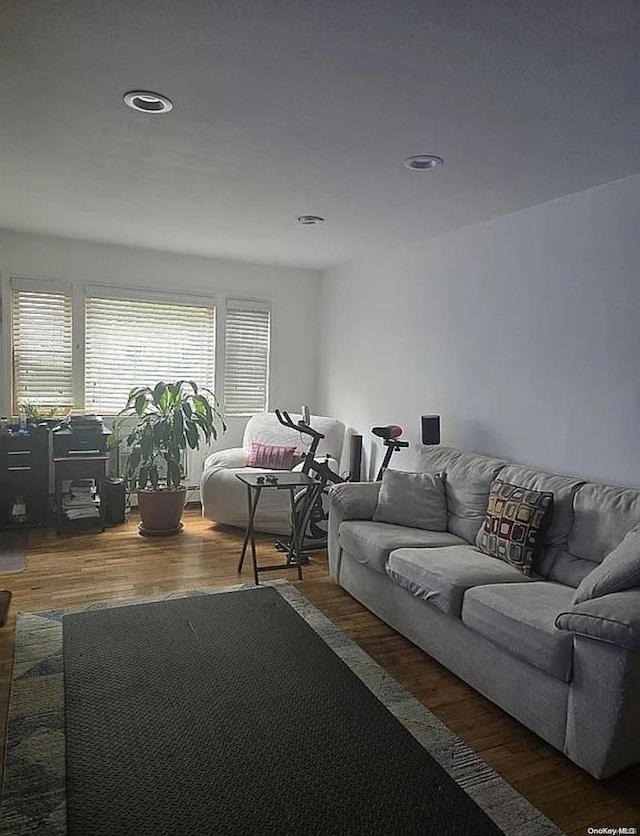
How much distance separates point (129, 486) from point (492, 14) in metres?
4.57

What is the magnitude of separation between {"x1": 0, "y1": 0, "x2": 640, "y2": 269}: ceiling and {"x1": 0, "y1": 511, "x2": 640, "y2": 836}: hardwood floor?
2.45 meters

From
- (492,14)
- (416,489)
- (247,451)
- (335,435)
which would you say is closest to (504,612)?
(416,489)

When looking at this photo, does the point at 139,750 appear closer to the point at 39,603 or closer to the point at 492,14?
the point at 39,603

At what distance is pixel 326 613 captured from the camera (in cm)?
352

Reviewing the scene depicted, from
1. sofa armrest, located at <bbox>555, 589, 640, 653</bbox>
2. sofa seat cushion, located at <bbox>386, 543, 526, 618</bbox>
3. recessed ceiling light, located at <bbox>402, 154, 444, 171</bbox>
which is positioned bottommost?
sofa seat cushion, located at <bbox>386, 543, 526, 618</bbox>

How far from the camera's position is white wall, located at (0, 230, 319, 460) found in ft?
17.0

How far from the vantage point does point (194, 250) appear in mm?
5477

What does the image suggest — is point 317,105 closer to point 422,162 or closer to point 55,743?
point 422,162

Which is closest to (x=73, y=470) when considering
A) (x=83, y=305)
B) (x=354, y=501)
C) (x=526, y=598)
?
(x=83, y=305)

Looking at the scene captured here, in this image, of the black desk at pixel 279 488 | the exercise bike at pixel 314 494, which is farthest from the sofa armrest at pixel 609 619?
the exercise bike at pixel 314 494

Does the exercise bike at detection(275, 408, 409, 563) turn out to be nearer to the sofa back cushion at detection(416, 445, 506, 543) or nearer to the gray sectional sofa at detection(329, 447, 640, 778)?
the gray sectional sofa at detection(329, 447, 640, 778)

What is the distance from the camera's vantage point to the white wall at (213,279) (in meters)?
5.19

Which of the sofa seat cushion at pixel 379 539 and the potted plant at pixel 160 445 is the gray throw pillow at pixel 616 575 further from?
the potted plant at pixel 160 445

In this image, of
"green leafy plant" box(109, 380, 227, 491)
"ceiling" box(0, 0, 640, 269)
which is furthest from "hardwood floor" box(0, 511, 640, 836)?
"ceiling" box(0, 0, 640, 269)
